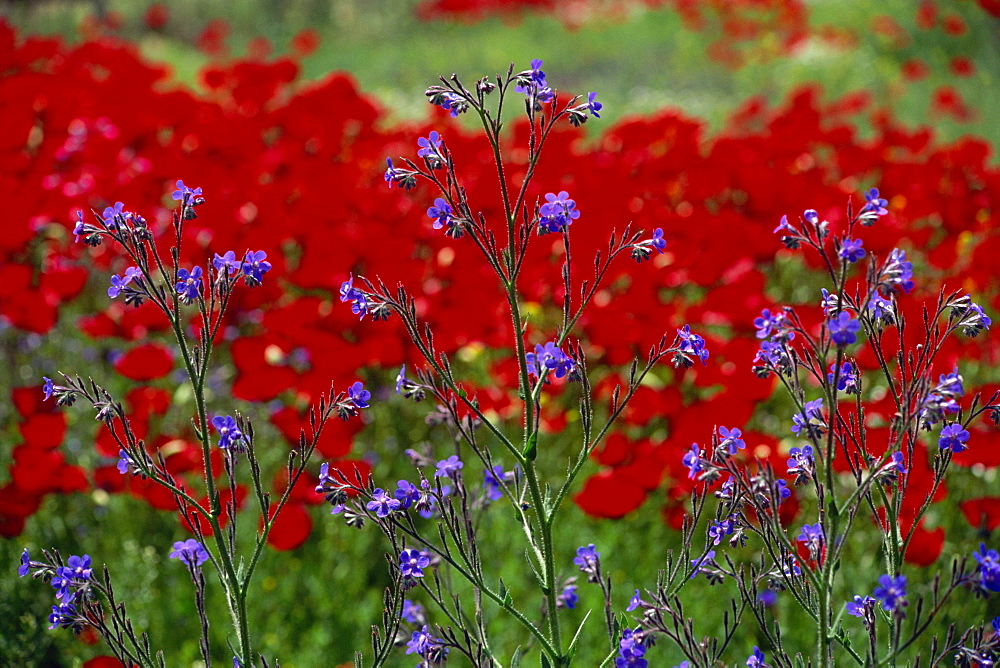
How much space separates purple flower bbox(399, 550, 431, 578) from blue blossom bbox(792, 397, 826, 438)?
1.71 ft

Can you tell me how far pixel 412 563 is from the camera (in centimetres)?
126

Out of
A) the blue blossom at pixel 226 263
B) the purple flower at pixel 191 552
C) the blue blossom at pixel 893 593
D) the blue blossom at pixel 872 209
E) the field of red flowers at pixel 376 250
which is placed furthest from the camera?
the field of red flowers at pixel 376 250

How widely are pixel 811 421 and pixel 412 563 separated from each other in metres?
0.57

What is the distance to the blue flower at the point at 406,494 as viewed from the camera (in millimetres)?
1247

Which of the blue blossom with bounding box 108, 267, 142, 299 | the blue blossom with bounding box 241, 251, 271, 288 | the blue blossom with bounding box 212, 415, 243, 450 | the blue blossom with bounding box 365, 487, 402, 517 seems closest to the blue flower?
the blue blossom with bounding box 365, 487, 402, 517

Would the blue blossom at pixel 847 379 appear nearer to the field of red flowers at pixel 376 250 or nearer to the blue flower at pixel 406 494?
the blue flower at pixel 406 494

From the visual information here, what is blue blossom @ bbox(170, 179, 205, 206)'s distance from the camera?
3.96 feet

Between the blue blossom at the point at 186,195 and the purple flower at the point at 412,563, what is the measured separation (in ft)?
1.82

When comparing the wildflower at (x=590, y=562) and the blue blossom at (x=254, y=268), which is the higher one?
the blue blossom at (x=254, y=268)

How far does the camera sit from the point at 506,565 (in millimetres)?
2578

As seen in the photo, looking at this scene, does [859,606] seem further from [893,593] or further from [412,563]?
[412,563]

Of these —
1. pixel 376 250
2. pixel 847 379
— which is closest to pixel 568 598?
pixel 847 379

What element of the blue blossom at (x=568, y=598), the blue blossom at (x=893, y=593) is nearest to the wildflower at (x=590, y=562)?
the blue blossom at (x=568, y=598)

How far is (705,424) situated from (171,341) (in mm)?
2262
